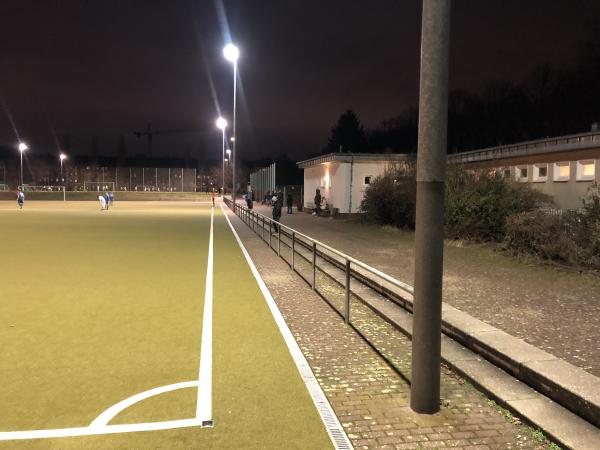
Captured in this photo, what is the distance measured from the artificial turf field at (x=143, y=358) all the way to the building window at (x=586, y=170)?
13.9 metres

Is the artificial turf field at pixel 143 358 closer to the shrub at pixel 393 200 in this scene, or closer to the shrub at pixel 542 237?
the shrub at pixel 542 237

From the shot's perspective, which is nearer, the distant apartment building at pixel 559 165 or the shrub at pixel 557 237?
the shrub at pixel 557 237

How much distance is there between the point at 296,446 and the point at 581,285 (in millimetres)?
7311

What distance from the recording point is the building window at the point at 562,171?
1902 centimetres

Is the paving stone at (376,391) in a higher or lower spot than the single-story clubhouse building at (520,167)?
lower

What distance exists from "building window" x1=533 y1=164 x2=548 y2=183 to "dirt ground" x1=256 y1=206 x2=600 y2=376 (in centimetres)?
824

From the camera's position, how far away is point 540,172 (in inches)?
825

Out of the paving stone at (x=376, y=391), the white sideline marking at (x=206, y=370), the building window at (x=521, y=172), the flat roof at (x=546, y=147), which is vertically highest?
the flat roof at (x=546, y=147)

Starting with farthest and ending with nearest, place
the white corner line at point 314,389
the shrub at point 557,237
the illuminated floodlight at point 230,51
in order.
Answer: the illuminated floodlight at point 230,51
the shrub at point 557,237
the white corner line at point 314,389

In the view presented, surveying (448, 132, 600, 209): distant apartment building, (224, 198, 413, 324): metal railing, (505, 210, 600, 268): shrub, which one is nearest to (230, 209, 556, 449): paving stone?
(224, 198, 413, 324): metal railing

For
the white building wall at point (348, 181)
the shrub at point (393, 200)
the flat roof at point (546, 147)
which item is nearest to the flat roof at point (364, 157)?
the white building wall at point (348, 181)

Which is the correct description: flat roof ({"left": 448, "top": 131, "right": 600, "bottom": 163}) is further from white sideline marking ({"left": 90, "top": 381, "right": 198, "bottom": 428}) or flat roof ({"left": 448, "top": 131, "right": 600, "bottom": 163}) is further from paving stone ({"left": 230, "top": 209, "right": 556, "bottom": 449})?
white sideline marking ({"left": 90, "top": 381, "right": 198, "bottom": 428})

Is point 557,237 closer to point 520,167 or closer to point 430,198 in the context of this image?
point 430,198

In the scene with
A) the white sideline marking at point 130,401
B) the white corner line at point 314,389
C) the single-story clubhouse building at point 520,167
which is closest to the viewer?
the white corner line at point 314,389
